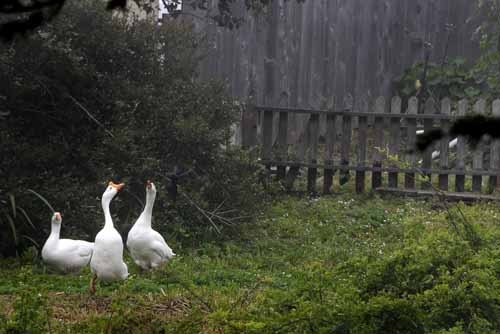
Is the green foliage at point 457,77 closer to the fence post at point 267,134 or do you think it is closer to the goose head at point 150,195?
the fence post at point 267,134

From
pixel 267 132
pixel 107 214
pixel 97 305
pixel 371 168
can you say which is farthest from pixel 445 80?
pixel 97 305

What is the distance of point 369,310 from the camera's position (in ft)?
13.7

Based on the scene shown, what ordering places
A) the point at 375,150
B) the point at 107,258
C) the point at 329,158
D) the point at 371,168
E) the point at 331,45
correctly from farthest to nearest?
1. the point at 331,45
2. the point at 329,158
3. the point at 375,150
4. the point at 371,168
5. the point at 107,258

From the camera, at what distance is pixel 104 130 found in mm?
8695

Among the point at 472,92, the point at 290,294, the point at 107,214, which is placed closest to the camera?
the point at 290,294

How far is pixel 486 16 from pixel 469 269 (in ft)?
32.8

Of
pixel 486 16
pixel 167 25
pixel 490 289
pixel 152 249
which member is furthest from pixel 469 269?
pixel 486 16

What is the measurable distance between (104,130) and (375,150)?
14.1ft

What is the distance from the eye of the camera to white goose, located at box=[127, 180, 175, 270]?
6.91 metres

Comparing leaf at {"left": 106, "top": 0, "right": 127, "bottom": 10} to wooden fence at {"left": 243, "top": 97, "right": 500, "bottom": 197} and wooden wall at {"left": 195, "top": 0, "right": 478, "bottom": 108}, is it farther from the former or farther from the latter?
wooden wall at {"left": 195, "top": 0, "right": 478, "bottom": 108}

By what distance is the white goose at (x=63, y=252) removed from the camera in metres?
6.90

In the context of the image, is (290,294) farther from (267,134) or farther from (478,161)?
(267,134)

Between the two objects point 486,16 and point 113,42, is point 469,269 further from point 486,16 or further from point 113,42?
point 486,16

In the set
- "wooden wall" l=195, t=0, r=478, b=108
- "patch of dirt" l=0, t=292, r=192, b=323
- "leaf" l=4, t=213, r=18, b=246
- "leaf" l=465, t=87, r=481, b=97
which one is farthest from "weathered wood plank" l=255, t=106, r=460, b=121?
"patch of dirt" l=0, t=292, r=192, b=323
